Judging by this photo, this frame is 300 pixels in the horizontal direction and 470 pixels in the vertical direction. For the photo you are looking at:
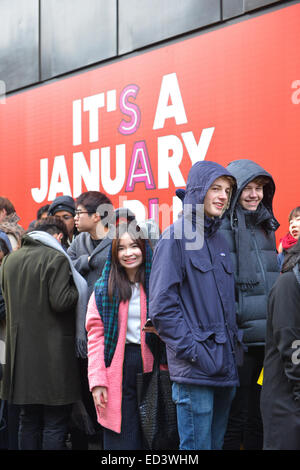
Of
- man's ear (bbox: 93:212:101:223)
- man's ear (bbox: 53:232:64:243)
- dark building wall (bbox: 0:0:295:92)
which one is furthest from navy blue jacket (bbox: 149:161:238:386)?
dark building wall (bbox: 0:0:295:92)

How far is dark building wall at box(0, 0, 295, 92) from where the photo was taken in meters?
6.44

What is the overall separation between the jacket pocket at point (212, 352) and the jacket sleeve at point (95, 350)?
2.11 feet

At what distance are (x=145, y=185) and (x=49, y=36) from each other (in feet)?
10.0

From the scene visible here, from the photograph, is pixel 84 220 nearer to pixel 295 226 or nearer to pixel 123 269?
pixel 123 269

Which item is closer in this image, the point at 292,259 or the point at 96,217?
the point at 292,259

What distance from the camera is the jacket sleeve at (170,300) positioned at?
2.79 metres

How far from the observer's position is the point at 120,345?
324 cm

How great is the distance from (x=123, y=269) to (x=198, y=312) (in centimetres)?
65

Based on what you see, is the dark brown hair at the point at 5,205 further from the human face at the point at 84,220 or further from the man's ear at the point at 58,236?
the man's ear at the point at 58,236

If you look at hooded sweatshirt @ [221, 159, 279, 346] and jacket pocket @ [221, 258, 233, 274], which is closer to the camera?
jacket pocket @ [221, 258, 233, 274]

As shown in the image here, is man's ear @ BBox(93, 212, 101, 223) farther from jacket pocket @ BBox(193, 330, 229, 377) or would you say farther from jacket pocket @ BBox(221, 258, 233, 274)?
jacket pocket @ BBox(193, 330, 229, 377)

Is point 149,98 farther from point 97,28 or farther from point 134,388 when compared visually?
point 134,388

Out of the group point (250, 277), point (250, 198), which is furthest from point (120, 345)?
point (250, 198)

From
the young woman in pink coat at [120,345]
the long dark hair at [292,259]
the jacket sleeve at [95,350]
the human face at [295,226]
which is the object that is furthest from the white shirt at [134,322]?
the human face at [295,226]
